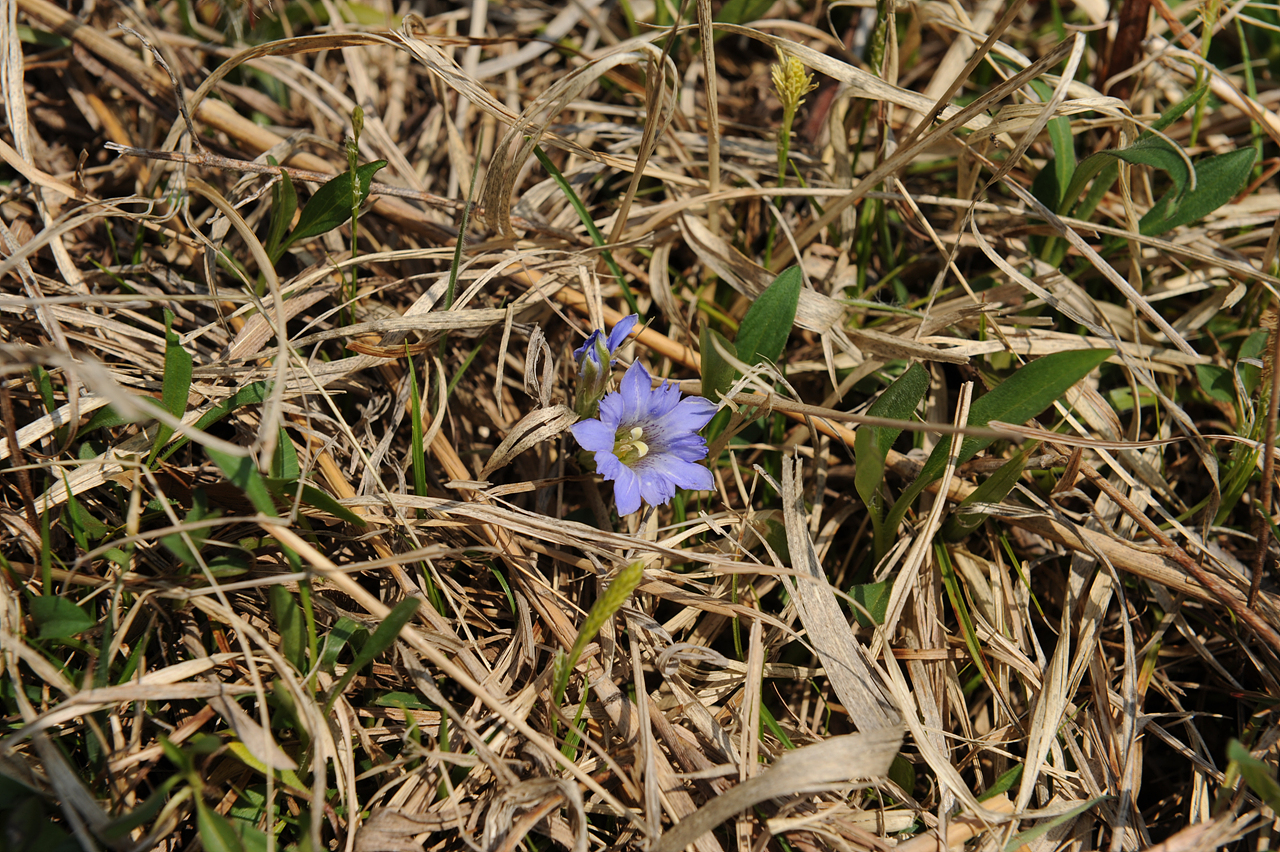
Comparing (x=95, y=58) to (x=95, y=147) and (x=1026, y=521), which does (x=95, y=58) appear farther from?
(x=1026, y=521)

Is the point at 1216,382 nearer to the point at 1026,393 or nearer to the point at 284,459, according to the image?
the point at 1026,393

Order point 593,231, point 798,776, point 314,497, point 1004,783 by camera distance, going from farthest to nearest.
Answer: point 593,231, point 1004,783, point 314,497, point 798,776

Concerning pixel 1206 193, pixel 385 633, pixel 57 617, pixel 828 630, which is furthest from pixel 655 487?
pixel 1206 193

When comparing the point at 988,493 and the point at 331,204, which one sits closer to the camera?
the point at 988,493

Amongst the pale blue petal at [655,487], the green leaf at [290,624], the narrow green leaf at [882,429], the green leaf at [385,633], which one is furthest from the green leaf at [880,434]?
the green leaf at [290,624]

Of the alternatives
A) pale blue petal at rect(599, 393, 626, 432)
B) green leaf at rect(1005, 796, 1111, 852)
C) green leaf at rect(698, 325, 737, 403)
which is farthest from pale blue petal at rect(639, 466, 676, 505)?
green leaf at rect(1005, 796, 1111, 852)
